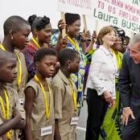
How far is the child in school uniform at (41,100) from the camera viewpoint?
3.74m

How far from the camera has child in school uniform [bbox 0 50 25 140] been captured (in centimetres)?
313

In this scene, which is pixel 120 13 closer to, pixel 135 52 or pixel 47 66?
pixel 135 52

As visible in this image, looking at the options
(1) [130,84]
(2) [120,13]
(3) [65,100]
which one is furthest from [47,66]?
(2) [120,13]

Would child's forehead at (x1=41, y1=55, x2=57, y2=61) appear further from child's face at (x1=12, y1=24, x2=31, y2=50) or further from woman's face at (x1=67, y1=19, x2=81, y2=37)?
woman's face at (x1=67, y1=19, x2=81, y2=37)

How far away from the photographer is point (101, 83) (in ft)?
17.2

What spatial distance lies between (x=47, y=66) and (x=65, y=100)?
0.44m

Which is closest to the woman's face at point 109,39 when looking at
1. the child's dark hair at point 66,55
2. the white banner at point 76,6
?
the white banner at point 76,6

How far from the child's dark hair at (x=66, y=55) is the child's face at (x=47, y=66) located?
395mm

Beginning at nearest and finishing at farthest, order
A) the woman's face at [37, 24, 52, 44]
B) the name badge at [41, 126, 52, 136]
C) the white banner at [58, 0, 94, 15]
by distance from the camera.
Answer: the name badge at [41, 126, 52, 136] → the woman's face at [37, 24, 52, 44] → the white banner at [58, 0, 94, 15]

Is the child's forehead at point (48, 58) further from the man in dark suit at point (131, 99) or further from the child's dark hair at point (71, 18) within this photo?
the child's dark hair at point (71, 18)

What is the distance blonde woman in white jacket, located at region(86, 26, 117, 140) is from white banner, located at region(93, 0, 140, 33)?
0.87 ft

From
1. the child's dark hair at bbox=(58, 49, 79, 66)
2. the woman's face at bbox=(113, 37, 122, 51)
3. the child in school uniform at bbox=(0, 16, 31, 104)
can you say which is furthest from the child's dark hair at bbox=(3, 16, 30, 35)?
the woman's face at bbox=(113, 37, 122, 51)

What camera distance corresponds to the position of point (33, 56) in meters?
4.13

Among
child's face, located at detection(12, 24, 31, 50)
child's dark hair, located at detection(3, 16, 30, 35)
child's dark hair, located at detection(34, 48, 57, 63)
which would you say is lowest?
child's dark hair, located at detection(34, 48, 57, 63)
